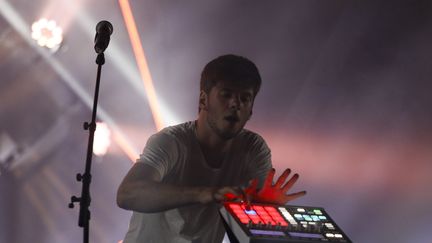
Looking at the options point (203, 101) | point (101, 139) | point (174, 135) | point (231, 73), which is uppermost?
point (231, 73)

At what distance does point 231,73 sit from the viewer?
1.79 m

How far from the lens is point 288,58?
3342mm

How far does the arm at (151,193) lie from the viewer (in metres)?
1.40

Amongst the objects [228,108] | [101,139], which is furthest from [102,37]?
[101,139]

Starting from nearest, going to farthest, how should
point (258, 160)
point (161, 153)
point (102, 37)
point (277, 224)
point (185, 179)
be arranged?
point (277, 224) → point (161, 153) → point (185, 179) → point (258, 160) → point (102, 37)

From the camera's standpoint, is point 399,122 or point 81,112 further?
point 81,112

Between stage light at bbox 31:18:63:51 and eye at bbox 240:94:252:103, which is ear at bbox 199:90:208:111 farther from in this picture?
stage light at bbox 31:18:63:51

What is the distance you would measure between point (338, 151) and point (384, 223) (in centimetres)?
46

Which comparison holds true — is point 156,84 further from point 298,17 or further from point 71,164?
point 298,17

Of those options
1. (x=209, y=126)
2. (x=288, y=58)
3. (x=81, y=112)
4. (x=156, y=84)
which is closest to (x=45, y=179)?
(x=81, y=112)

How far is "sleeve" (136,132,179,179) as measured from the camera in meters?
1.65

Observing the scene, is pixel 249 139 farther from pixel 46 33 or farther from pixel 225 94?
pixel 46 33

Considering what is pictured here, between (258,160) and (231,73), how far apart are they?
315 millimetres

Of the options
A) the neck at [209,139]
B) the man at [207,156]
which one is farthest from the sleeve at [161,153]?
the neck at [209,139]
